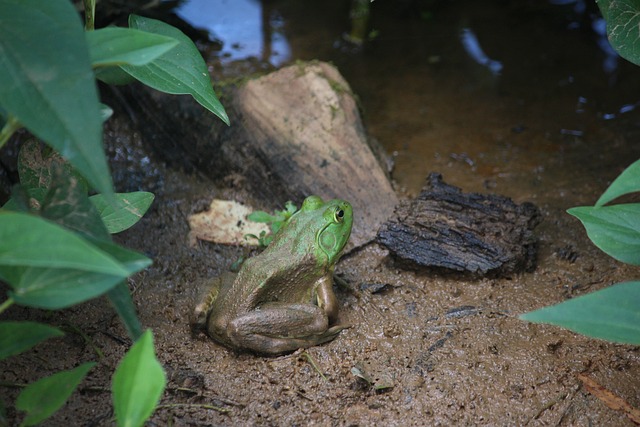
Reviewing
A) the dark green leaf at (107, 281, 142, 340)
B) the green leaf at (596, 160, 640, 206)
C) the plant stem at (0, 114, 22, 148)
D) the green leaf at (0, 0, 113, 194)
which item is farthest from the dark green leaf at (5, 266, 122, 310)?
the green leaf at (596, 160, 640, 206)

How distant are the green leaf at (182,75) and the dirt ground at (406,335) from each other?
1237 millimetres

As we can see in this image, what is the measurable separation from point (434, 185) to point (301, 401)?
1725 mm

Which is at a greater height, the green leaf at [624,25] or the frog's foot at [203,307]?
the green leaf at [624,25]

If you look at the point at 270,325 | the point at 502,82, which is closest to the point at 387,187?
the point at 270,325

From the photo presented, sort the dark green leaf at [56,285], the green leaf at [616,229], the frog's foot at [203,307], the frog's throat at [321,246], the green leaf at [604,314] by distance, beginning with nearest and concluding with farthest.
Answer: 1. the dark green leaf at [56,285]
2. the green leaf at [604,314]
3. the green leaf at [616,229]
4. the frog's foot at [203,307]
5. the frog's throat at [321,246]

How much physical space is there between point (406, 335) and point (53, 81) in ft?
7.19

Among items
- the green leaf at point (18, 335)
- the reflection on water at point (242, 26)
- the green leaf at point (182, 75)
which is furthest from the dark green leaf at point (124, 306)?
the reflection on water at point (242, 26)

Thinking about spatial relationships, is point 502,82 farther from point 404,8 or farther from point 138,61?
point 138,61

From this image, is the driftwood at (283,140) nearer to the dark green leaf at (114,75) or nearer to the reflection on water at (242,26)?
the dark green leaf at (114,75)

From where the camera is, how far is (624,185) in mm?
2080

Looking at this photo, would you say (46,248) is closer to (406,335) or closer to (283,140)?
(406,335)

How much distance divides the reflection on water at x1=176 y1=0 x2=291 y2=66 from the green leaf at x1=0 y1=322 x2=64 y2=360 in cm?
467

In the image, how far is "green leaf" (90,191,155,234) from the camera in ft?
8.86

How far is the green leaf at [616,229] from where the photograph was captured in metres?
2.47
